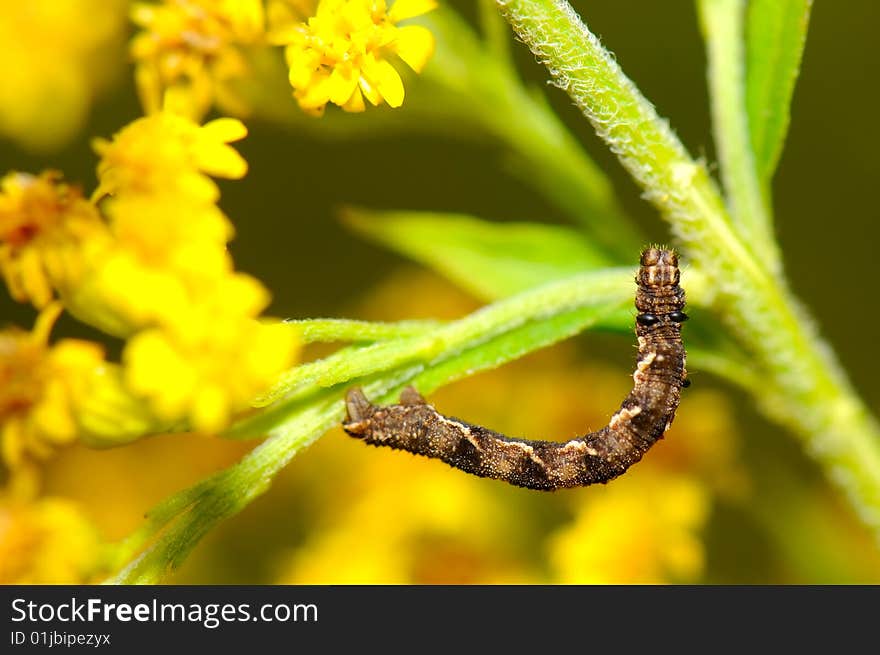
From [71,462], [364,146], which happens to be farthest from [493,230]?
[71,462]

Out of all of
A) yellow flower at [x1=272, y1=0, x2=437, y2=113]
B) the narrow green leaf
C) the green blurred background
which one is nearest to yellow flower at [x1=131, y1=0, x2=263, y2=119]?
yellow flower at [x1=272, y1=0, x2=437, y2=113]

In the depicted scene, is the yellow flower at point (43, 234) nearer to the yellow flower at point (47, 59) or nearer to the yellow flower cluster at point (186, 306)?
the yellow flower cluster at point (186, 306)

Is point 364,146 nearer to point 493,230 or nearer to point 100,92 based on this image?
point 100,92

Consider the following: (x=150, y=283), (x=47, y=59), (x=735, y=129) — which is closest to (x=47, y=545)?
(x=150, y=283)

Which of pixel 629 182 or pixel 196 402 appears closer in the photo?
pixel 196 402

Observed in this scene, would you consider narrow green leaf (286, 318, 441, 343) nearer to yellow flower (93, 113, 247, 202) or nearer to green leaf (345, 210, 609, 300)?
yellow flower (93, 113, 247, 202)
